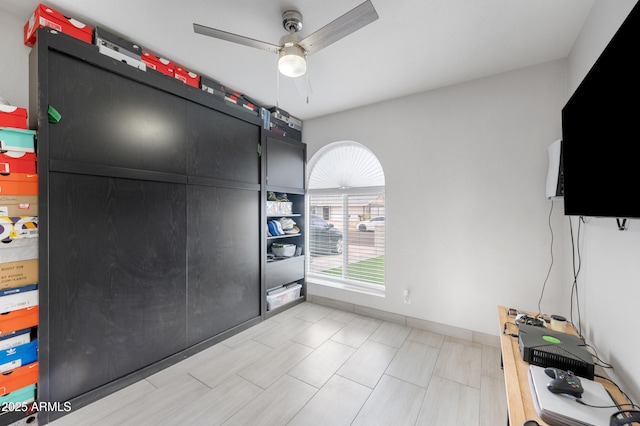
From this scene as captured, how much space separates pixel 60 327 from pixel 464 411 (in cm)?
271

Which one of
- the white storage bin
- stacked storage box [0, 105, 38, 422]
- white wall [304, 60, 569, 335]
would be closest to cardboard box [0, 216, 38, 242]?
stacked storage box [0, 105, 38, 422]

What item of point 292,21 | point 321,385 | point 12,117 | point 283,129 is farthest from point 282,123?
point 321,385

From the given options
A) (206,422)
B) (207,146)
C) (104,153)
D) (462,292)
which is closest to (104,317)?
(206,422)

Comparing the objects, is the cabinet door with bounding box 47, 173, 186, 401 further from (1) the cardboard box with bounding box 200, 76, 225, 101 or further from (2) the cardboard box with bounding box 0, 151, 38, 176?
(1) the cardboard box with bounding box 200, 76, 225, 101

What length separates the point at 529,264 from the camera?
233 centimetres

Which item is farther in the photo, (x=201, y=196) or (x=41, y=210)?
(x=201, y=196)

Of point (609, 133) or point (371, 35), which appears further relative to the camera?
point (371, 35)

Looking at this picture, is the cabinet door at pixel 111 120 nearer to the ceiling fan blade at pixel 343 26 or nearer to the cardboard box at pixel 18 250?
the cardboard box at pixel 18 250

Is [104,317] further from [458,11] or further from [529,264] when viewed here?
[529,264]

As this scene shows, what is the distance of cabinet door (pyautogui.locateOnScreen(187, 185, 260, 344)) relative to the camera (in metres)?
2.35

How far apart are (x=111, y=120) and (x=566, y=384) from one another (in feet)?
9.95

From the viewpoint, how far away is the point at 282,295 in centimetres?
335

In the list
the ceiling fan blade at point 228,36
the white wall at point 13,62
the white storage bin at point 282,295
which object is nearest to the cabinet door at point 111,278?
the white wall at point 13,62

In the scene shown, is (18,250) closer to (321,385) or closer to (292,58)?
(292,58)
